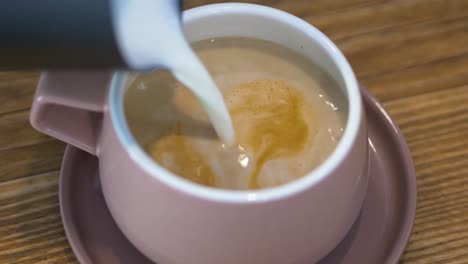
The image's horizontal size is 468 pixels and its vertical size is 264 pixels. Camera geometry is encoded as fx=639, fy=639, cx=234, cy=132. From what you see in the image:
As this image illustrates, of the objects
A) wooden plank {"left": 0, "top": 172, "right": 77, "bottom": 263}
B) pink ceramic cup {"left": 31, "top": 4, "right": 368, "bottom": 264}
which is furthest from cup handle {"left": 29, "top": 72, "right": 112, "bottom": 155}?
wooden plank {"left": 0, "top": 172, "right": 77, "bottom": 263}

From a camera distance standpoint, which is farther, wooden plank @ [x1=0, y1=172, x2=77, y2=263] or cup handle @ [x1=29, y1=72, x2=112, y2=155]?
wooden plank @ [x1=0, y1=172, x2=77, y2=263]

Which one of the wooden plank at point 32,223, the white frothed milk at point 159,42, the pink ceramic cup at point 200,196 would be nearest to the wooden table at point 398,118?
the wooden plank at point 32,223

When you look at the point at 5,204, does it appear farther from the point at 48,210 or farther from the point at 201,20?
the point at 201,20

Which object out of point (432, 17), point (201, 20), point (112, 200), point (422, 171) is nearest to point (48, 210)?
point (112, 200)

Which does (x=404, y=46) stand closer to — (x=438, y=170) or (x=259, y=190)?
(x=438, y=170)

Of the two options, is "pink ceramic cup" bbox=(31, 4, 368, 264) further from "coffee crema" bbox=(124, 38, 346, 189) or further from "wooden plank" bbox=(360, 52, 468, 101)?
"wooden plank" bbox=(360, 52, 468, 101)

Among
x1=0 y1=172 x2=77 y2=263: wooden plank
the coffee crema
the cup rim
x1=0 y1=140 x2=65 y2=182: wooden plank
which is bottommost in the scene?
x1=0 y1=172 x2=77 y2=263: wooden plank

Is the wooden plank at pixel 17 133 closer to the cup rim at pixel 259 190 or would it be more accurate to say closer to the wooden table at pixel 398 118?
the wooden table at pixel 398 118
